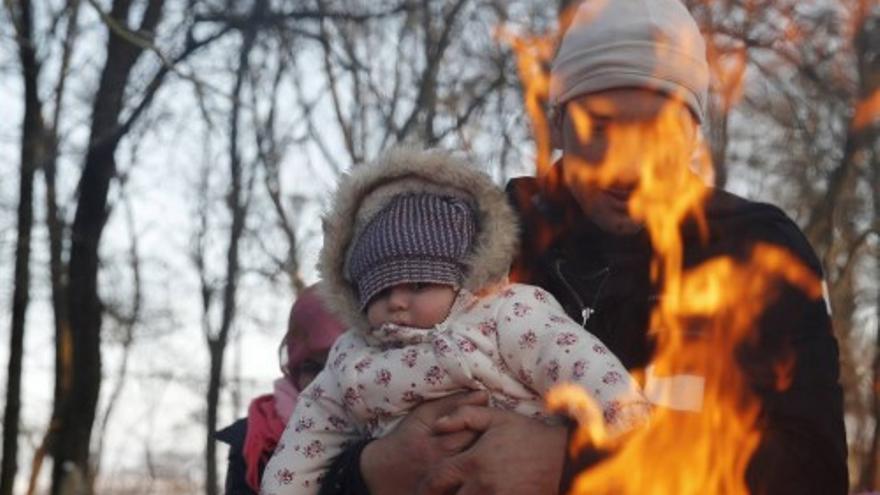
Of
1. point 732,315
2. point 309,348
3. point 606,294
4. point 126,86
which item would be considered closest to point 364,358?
point 606,294

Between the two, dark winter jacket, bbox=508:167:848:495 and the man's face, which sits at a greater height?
the man's face

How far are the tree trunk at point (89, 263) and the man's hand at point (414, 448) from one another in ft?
33.7

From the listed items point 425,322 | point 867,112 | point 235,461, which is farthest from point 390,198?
point 867,112

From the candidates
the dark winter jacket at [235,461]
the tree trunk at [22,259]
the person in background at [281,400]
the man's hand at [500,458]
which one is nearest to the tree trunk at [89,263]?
the tree trunk at [22,259]

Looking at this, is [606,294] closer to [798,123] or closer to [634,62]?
[634,62]

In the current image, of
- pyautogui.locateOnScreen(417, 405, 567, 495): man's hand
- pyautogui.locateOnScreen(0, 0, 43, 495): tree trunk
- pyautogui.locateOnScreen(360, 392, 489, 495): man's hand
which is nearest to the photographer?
pyautogui.locateOnScreen(417, 405, 567, 495): man's hand

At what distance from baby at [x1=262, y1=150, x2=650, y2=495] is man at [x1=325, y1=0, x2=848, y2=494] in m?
0.07

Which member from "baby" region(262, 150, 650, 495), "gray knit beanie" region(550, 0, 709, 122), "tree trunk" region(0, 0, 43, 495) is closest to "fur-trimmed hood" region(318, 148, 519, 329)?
"baby" region(262, 150, 650, 495)

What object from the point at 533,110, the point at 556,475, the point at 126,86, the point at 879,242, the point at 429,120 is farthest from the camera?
the point at 879,242

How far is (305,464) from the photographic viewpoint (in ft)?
9.62

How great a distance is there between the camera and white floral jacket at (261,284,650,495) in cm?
261

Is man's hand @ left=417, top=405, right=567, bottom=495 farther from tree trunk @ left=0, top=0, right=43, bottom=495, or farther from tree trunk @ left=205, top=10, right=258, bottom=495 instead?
tree trunk @ left=205, top=10, right=258, bottom=495

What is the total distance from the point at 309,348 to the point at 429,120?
1144 centimetres

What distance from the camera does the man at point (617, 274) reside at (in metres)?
2.57
